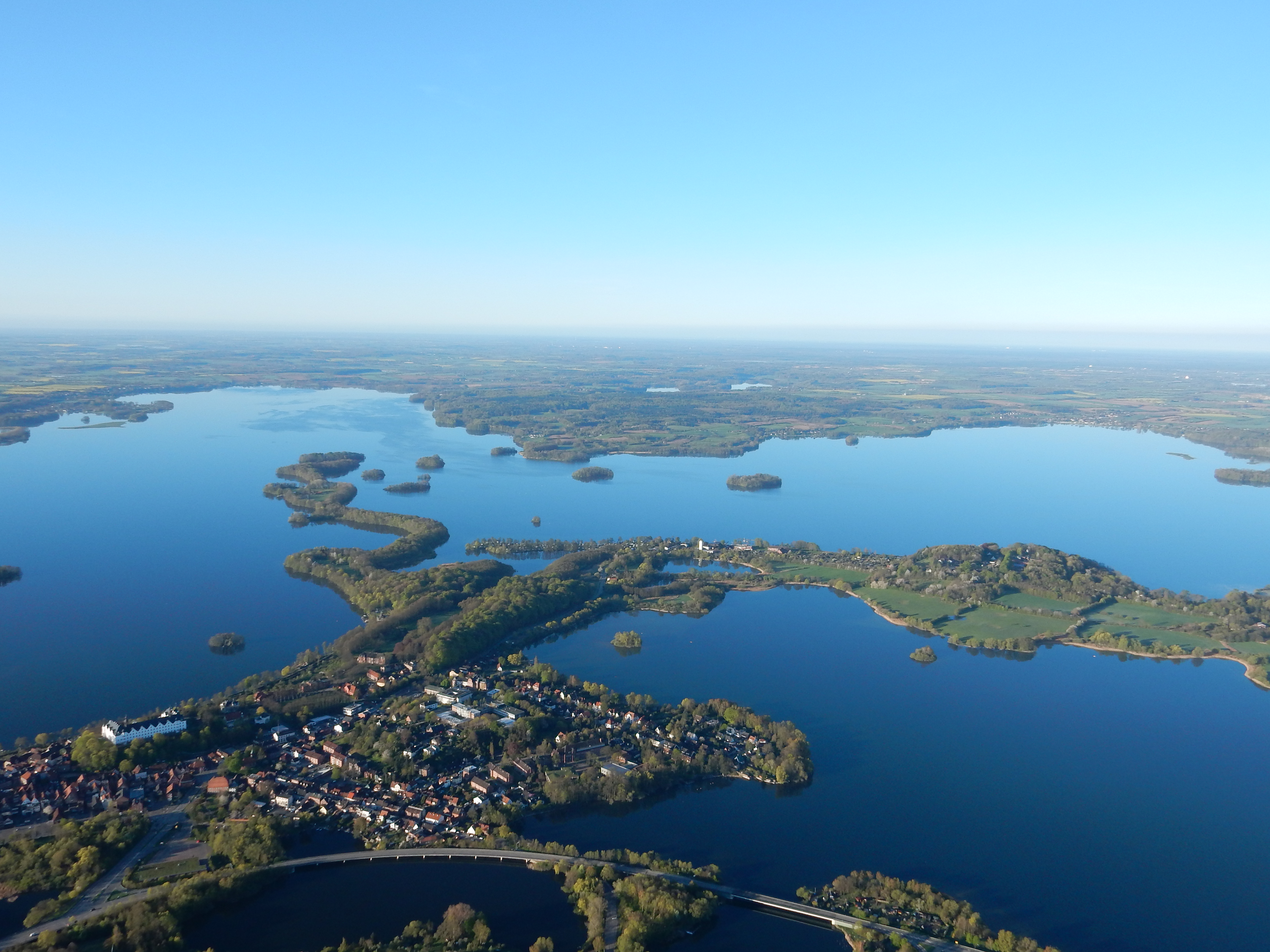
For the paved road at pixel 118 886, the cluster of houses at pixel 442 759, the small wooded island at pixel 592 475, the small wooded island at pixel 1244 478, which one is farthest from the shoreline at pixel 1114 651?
the small wooded island at pixel 1244 478

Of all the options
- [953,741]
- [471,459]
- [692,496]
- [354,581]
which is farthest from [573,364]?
[953,741]

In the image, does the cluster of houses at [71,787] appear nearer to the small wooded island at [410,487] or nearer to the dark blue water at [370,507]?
the dark blue water at [370,507]

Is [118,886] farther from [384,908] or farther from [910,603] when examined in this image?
[910,603]

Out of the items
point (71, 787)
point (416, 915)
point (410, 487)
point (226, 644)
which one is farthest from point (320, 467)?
point (416, 915)

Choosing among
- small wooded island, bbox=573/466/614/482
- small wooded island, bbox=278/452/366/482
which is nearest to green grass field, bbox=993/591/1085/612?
small wooded island, bbox=573/466/614/482

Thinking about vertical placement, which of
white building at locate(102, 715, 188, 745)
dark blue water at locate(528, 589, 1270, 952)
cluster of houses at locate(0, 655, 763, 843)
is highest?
white building at locate(102, 715, 188, 745)

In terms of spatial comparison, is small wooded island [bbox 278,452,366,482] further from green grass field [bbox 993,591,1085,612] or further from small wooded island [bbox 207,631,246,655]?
green grass field [bbox 993,591,1085,612]
